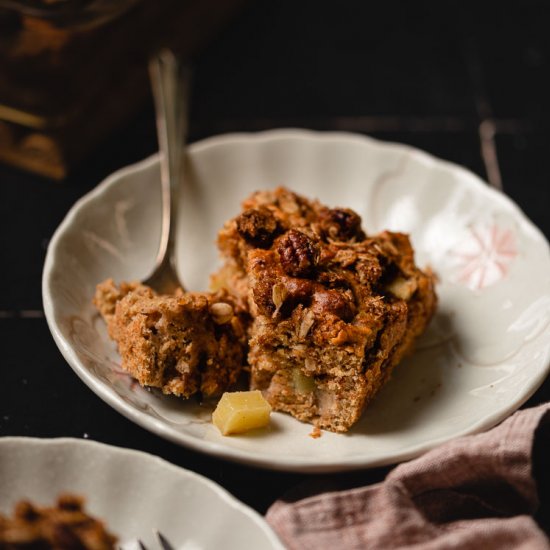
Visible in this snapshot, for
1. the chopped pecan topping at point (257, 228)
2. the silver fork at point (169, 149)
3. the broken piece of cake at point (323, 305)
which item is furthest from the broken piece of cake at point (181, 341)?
the silver fork at point (169, 149)

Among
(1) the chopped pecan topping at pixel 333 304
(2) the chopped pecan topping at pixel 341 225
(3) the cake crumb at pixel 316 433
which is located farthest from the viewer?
(2) the chopped pecan topping at pixel 341 225

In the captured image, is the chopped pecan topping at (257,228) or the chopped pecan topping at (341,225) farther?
the chopped pecan topping at (341,225)

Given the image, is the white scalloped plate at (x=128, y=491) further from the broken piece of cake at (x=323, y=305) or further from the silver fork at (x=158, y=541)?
the broken piece of cake at (x=323, y=305)

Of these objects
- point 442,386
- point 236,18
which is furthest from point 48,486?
point 236,18

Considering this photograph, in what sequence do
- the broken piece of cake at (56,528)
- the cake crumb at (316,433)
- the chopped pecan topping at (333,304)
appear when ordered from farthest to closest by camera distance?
the cake crumb at (316,433) < the chopped pecan topping at (333,304) < the broken piece of cake at (56,528)

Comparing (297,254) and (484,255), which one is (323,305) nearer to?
(297,254)

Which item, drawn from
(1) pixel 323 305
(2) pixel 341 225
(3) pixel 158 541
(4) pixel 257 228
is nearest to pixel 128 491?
(3) pixel 158 541

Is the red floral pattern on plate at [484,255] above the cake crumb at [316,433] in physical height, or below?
above

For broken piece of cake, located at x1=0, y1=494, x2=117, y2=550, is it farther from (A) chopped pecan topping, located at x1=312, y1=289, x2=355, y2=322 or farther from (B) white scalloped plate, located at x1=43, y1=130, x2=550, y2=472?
(A) chopped pecan topping, located at x1=312, y1=289, x2=355, y2=322
